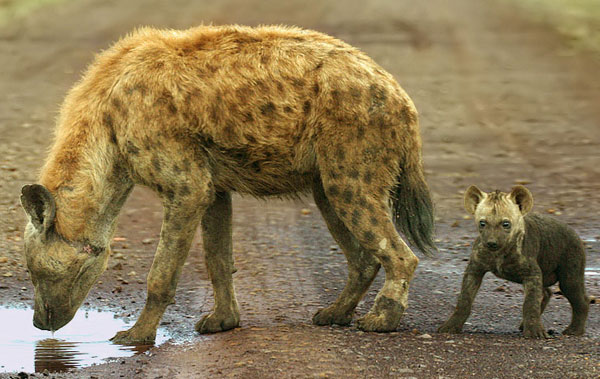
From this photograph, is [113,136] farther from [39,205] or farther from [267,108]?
[267,108]

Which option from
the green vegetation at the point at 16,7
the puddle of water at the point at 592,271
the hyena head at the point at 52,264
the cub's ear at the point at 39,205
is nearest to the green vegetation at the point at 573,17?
the green vegetation at the point at 16,7

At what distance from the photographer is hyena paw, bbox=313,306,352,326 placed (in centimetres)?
582

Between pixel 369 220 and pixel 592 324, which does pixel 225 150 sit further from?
pixel 592 324

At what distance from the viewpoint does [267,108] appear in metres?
5.53

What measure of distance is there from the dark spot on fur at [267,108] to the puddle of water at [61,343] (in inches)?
49.6

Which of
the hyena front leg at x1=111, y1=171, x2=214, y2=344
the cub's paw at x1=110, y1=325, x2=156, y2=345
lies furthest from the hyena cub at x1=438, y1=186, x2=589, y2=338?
the cub's paw at x1=110, y1=325, x2=156, y2=345

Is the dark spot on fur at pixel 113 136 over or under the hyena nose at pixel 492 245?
over

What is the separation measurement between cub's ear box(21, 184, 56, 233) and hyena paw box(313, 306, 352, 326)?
4.80 feet

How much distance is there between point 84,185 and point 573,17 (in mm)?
14603

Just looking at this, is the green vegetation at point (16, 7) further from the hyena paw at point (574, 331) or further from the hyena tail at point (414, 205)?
the hyena paw at point (574, 331)

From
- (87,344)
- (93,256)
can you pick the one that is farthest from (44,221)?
(87,344)

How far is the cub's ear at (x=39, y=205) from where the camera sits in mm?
5250

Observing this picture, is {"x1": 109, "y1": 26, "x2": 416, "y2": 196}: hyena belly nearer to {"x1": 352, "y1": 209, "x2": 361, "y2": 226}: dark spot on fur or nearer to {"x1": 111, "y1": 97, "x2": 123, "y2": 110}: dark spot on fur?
{"x1": 111, "y1": 97, "x2": 123, "y2": 110}: dark spot on fur

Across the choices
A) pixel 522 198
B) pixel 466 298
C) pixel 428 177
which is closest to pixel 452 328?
pixel 466 298
